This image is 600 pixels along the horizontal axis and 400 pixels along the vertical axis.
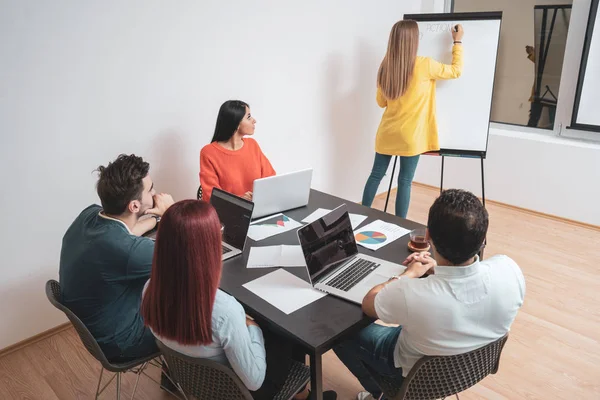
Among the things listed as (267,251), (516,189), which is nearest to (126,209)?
(267,251)

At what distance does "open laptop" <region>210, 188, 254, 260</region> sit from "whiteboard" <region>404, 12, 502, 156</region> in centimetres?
230

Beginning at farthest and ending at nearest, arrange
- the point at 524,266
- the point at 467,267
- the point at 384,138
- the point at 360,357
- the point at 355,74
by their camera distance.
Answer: the point at 355,74 → the point at 384,138 → the point at 524,266 → the point at 360,357 → the point at 467,267

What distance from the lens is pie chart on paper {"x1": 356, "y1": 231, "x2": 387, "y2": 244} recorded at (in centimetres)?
209

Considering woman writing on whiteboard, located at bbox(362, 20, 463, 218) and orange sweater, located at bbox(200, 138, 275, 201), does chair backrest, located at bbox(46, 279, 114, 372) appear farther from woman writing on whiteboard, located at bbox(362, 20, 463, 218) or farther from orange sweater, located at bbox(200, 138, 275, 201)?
woman writing on whiteboard, located at bbox(362, 20, 463, 218)

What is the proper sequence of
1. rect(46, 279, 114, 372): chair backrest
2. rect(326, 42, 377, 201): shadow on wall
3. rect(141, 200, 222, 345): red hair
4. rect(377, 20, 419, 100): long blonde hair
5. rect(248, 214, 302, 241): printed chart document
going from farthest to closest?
1. rect(326, 42, 377, 201): shadow on wall
2. rect(377, 20, 419, 100): long blonde hair
3. rect(248, 214, 302, 241): printed chart document
4. rect(46, 279, 114, 372): chair backrest
5. rect(141, 200, 222, 345): red hair

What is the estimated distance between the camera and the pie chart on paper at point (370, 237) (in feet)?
6.86

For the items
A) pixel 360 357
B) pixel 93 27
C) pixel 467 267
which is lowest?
pixel 360 357

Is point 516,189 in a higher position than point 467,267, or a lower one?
lower

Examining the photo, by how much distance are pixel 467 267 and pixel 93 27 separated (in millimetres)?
2260

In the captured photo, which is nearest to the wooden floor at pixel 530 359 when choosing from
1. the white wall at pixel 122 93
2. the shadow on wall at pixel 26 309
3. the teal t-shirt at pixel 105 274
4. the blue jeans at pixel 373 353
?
the shadow on wall at pixel 26 309

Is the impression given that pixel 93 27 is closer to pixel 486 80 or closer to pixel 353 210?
pixel 353 210

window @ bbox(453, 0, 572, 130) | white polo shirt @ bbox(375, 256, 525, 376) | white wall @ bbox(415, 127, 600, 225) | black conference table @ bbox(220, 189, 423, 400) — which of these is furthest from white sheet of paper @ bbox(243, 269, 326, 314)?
window @ bbox(453, 0, 572, 130)

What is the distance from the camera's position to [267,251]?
2.03 meters

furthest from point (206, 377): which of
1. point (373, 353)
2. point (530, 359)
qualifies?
point (530, 359)
